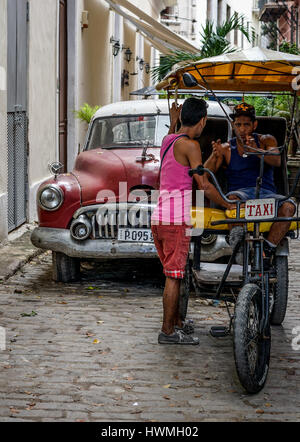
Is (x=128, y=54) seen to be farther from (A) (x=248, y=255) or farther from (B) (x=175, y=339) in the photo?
(A) (x=248, y=255)

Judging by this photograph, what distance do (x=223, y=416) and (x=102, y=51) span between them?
16.6 meters

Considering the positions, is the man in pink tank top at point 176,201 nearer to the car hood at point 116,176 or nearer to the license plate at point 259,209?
the license plate at point 259,209

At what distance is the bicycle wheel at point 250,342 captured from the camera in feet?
15.6

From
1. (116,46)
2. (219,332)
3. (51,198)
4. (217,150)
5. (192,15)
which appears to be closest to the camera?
(219,332)

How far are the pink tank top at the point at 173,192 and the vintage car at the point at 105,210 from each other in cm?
192

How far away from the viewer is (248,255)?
17.5 ft

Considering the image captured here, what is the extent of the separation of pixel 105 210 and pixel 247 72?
186cm

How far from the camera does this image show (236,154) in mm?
6812

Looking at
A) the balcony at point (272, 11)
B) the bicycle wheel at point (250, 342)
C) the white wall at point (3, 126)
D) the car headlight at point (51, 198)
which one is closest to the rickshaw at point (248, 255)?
the bicycle wheel at point (250, 342)

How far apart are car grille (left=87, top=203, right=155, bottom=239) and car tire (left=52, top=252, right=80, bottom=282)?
1.37 feet

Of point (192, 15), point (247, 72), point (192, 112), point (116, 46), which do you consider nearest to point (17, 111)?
point (247, 72)

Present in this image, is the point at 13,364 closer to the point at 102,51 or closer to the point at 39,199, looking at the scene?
the point at 39,199

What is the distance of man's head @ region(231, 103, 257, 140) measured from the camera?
6758 mm

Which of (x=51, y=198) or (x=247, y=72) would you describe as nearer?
(x=247, y=72)
